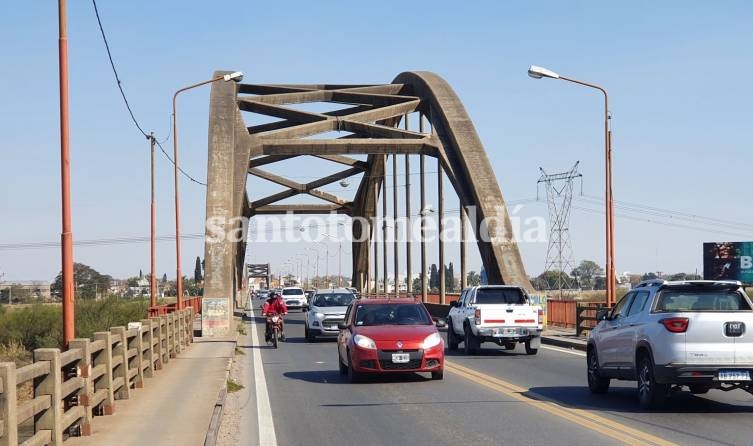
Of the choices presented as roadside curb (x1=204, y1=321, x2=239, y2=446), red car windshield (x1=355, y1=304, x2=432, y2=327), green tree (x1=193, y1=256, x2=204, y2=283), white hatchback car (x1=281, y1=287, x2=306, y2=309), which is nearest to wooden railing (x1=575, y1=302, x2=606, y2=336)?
red car windshield (x1=355, y1=304, x2=432, y2=327)

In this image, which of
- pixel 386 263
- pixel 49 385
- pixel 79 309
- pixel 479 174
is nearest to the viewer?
pixel 49 385

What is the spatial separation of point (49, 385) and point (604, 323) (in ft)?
30.7

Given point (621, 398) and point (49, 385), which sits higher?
point (49, 385)

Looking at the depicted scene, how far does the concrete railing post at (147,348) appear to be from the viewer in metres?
17.8

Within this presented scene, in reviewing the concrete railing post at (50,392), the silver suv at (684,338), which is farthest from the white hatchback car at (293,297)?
the concrete railing post at (50,392)

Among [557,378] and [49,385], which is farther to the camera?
[557,378]

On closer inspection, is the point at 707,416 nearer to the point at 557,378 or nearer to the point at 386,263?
the point at 557,378

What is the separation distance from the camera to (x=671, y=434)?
37.0ft

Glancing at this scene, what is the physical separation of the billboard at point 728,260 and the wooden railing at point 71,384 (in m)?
58.8

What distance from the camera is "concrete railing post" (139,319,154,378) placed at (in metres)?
17.8

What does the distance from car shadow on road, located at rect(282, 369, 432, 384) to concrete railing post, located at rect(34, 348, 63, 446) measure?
970 cm

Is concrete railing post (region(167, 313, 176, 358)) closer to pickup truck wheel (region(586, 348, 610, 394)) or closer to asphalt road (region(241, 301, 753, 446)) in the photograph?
asphalt road (region(241, 301, 753, 446))

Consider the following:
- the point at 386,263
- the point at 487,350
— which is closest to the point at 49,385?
the point at 487,350

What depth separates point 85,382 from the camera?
11125 millimetres
